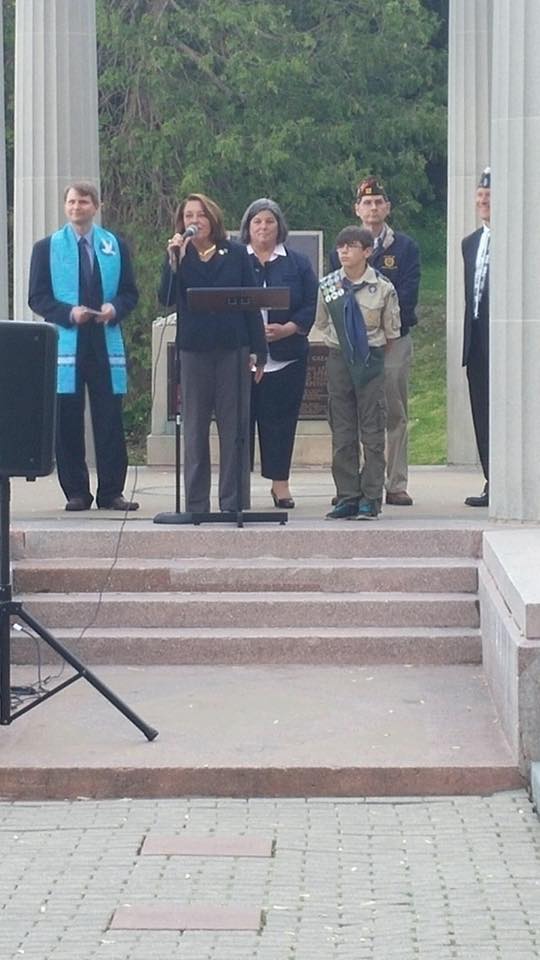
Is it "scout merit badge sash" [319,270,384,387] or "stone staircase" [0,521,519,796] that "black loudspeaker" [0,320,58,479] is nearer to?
"stone staircase" [0,521,519,796]

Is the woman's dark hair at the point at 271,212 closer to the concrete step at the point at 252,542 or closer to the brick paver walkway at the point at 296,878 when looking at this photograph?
the concrete step at the point at 252,542

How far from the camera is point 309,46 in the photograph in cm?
3172

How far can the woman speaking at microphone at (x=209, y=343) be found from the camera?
35.8 feet

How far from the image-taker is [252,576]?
10.6m

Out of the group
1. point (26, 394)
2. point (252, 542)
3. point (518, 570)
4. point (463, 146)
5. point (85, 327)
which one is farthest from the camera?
point (463, 146)

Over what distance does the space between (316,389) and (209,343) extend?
5.62 meters

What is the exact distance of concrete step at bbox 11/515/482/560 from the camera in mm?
10859

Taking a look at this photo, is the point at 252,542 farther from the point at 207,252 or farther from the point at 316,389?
the point at 316,389

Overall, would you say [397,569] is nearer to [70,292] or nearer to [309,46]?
[70,292]

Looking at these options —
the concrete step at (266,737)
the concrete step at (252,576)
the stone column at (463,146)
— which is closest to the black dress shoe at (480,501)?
the concrete step at (252,576)

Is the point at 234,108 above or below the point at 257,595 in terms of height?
above

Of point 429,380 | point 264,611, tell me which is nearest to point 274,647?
point 264,611

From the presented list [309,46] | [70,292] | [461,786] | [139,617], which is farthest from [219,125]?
[461,786]

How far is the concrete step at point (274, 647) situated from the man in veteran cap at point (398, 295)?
8.70 feet
